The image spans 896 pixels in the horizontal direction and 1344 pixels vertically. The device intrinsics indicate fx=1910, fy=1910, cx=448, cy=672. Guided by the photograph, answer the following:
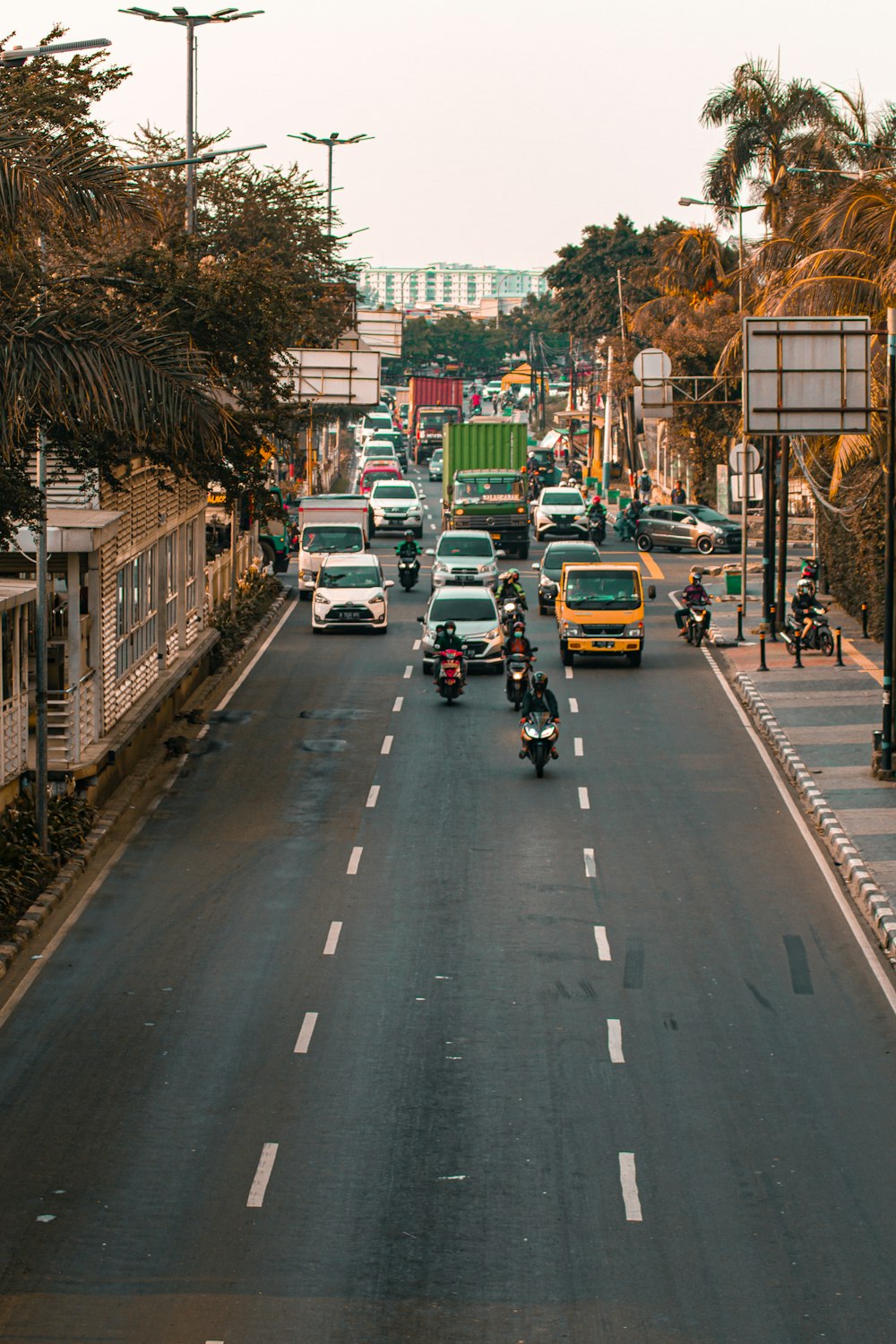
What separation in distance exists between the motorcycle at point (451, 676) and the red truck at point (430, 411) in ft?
300

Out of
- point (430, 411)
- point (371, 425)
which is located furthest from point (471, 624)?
point (371, 425)

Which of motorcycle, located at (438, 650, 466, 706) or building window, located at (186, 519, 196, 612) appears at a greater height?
building window, located at (186, 519, 196, 612)

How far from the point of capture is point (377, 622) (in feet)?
150

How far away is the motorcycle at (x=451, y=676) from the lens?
36062 mm

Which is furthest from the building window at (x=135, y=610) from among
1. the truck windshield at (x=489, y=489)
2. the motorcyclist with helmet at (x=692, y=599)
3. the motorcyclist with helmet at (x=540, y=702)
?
the truck windshield at (x=489, y=489)

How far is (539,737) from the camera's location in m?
29.7

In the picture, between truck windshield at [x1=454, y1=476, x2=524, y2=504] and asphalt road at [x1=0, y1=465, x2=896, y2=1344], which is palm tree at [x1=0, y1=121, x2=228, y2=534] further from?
truck windshield at [x1=454, y1=476, x2=524, y2=504]

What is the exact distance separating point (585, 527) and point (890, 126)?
65.9 ft

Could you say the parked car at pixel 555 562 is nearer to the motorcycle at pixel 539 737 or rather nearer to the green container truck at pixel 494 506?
the green container truck at pixel 494 506

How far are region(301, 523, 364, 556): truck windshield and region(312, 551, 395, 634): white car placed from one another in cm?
591

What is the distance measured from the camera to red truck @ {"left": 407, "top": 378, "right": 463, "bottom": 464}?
13100 cm

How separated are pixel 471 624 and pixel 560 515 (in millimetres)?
28994

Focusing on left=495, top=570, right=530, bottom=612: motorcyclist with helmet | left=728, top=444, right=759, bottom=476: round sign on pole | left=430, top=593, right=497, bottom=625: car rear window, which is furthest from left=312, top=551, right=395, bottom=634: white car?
left=728, top=444, right=759, bottom=476: round sign on pole

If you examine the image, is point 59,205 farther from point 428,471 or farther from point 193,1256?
point 428,471
